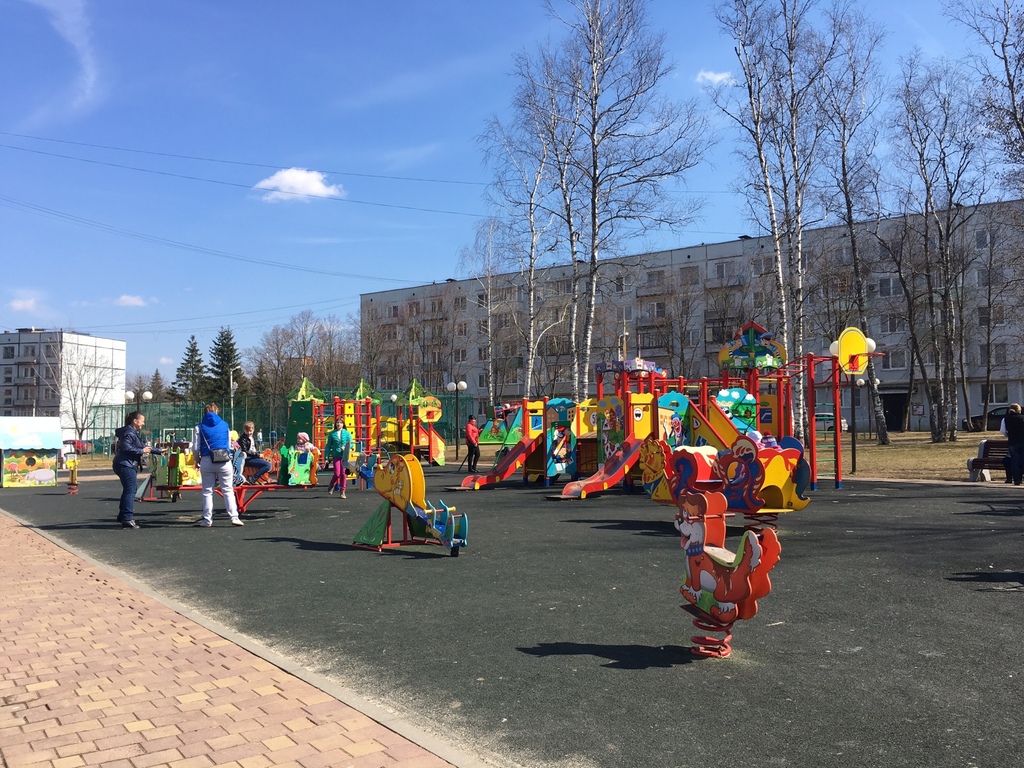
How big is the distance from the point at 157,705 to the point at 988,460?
59.2ft

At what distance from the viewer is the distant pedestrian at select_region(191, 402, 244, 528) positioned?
11953 millimetres

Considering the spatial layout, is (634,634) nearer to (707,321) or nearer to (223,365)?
(707,321)

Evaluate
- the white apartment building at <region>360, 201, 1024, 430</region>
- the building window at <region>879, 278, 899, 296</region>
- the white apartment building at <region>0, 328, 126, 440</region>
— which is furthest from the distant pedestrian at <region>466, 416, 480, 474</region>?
the white apartment building at <region>0, 328, 126, 440</region>

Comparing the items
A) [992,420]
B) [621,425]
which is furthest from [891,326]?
[621,425]

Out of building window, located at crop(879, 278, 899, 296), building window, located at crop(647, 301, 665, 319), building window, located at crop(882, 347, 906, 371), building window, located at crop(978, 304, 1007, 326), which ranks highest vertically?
building window, located at crop(879, 278, 899, 296)

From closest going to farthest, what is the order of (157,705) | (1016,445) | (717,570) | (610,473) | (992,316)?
(157,705) < (717,570) < (610,473) < (1016,445) < (992,316)

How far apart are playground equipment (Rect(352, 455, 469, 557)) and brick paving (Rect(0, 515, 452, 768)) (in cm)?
344

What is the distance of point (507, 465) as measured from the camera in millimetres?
19078

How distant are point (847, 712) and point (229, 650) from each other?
3829 millimetres

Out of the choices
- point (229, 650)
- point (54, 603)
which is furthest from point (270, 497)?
point (229, 650)

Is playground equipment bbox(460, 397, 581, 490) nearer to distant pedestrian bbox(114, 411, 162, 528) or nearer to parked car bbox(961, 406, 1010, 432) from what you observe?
distant pedestrian bbox(114, 411, 162, 528)

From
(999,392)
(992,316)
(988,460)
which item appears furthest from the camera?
(999,392)

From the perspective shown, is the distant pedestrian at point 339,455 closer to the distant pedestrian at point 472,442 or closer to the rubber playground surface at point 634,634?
the rubber playground surface at point 634,634

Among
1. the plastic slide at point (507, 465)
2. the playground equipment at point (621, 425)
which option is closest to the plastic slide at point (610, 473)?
the playground equipment at point (621, 425)
